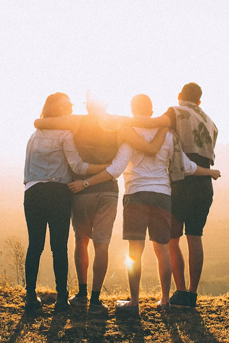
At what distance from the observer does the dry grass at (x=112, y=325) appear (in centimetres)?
345

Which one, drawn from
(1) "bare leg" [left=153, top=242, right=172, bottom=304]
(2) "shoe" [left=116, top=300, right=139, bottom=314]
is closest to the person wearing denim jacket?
(2) "shoe" [left=116, top=300, right=139, bottom=314]

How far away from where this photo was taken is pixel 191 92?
15.1 ft

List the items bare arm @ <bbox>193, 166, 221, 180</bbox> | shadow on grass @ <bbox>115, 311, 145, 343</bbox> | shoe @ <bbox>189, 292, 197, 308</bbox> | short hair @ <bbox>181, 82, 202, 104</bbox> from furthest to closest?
1. short hair @ <bbox>181, 82, 202, 104</bbox>
2. shoe @ <bbox>189, 292, 197, 308</bbox>
3. bare arm @ <bbox>193, 166, 221, 180</bbox>
4. shadow on grass @ <bbox>115, 311, 145, 343</bbox>

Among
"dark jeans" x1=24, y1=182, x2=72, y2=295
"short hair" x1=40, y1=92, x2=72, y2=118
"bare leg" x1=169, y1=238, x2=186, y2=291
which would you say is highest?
"short hair" x1=40, y1=92, x2=72, y2=118

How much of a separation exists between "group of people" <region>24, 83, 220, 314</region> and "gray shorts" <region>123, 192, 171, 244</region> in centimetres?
1

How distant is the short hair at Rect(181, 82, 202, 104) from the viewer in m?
4.59

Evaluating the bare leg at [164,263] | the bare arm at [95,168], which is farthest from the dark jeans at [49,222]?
the bare leg at [164,263]

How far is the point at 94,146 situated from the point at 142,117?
645 millimetres


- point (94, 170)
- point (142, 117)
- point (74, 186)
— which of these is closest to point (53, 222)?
point (74, 186)

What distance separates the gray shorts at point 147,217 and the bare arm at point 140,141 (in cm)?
49

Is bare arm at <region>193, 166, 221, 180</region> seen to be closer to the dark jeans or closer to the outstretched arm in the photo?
the outstretched arm

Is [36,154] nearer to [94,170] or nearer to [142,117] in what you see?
[94,170]

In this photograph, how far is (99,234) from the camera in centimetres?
399

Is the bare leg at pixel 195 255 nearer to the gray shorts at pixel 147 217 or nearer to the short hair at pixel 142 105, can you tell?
the gray shorts at pixel 147 217
